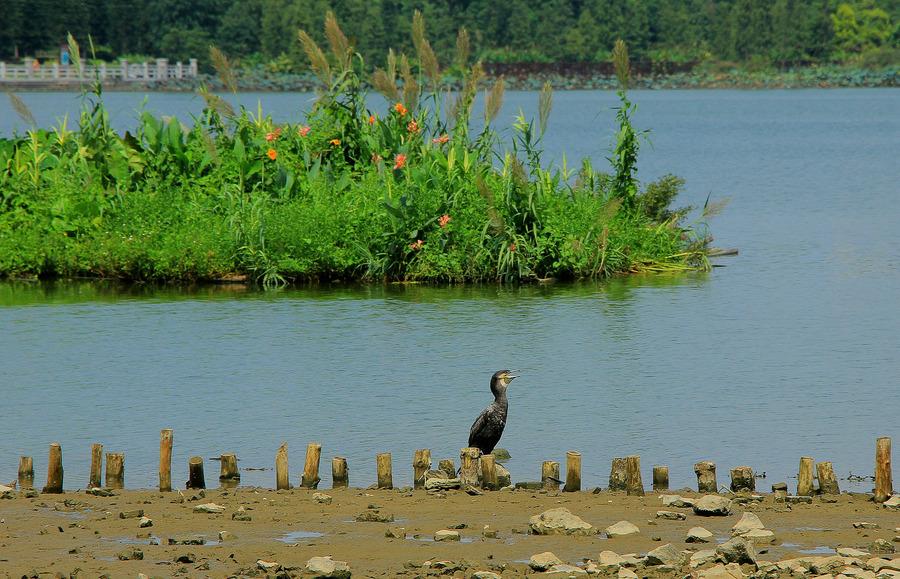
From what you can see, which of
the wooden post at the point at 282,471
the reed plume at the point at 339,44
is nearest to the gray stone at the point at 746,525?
the wooden post at the point at 282,471

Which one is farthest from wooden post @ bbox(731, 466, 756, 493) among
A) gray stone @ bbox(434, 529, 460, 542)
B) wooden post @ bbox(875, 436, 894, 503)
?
gray stone @ bbox(434, 529, 460, 542)

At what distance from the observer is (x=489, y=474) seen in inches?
360

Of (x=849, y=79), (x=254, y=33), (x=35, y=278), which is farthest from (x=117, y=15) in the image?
(x=35, y=278)

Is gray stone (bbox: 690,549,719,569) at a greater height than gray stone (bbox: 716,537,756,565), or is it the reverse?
gray stone (bbox: 716,537,756,565)

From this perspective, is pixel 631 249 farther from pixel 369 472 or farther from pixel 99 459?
pixel 99 459

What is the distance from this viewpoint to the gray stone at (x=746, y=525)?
Answer: 7.96m

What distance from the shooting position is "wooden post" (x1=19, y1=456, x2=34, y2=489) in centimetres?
940

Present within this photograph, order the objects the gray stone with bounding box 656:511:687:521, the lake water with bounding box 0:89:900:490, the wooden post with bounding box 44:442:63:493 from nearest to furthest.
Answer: the gray stone with bounding box 656:511:687:521, the wooden post with bounding box 44:442:63:493, the lake water with bounding box 0:89:900:490

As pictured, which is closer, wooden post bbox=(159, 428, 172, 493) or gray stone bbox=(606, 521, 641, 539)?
gray stone bbox=(606, 521, 641, 539)

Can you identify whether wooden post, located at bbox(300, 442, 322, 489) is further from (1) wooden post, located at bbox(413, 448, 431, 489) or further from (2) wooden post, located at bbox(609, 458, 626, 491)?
(2) wooden post, located at bbox(609, 458, 626, 491)

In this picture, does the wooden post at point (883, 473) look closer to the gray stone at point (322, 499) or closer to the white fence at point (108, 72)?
the gray stone at point (322, 499)

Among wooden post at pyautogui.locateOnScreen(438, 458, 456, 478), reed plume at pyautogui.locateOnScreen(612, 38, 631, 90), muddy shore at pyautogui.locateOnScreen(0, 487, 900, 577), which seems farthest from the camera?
reed plume at pyautogui.locateOnScreen(612, 38, 631, 90)

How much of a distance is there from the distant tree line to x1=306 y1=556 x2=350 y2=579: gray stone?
9172 centimetres

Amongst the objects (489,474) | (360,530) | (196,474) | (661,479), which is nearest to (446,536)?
(360,530)
